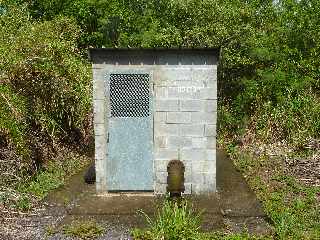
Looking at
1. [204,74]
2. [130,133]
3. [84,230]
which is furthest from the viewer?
[130,133]

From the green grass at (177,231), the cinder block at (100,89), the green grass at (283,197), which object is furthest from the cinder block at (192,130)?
the green grass at (177,231)

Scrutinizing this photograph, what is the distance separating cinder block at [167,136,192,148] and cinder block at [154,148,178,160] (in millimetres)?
107

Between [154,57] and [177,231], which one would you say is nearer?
[177,231]

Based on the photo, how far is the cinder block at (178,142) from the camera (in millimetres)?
8062

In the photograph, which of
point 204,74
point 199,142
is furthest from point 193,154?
point 204,74

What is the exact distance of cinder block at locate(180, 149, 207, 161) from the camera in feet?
26.5

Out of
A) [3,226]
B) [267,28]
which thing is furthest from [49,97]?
[267,28]

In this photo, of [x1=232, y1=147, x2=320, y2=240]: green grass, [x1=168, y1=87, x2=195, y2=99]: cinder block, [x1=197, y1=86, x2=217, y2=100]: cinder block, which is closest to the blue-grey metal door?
[x1=168, y1=87, x2=195, y2=99]: cinder block

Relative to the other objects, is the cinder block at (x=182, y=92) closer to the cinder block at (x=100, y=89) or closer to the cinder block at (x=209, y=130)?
the cinder block at (x=209, y=130)

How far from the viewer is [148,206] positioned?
24.6 feet

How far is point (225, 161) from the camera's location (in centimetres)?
1100

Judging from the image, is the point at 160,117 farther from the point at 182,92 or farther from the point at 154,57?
the point at 154,57

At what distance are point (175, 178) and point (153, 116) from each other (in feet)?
3.92

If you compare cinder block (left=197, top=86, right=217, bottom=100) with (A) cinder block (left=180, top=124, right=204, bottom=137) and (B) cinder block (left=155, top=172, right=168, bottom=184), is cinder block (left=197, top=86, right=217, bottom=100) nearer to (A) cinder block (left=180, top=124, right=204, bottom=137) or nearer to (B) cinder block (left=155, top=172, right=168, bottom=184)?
(A) cinder block (left=180, top=124, right=204, bottom=137)
